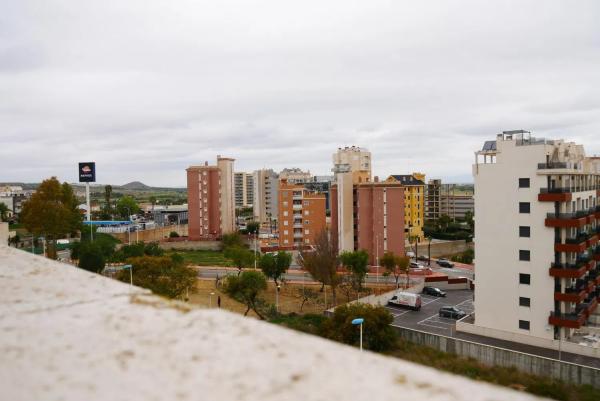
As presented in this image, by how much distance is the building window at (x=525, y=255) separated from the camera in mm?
20297

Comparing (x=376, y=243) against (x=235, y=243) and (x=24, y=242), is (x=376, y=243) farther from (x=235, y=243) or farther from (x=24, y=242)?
(x=24, y=242)

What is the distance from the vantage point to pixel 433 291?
3067cm

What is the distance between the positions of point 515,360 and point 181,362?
17.8 m

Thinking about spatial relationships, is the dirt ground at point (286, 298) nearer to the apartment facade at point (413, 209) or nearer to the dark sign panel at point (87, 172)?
the dark sign panel at point (87, 172)

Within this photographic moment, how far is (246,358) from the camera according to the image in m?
1.59

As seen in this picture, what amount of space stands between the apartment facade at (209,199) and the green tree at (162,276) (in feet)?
102

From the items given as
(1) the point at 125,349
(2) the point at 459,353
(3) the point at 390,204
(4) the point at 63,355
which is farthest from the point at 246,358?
(3) the point at 390,204

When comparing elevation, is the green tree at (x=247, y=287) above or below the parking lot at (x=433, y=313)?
above

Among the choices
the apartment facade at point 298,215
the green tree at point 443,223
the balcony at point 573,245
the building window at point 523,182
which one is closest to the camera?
the balcony at point 573,245

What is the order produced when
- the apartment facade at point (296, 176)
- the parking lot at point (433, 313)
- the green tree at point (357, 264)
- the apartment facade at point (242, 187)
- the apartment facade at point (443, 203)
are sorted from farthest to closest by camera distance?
1. the apartment facade at point (242, 187)
2. the apartment facade at point (296, 176)
3. the apartment facade at point (443, 203)
4. the green tree at point (357, 264)
5. the parking lot at point (433, 313)

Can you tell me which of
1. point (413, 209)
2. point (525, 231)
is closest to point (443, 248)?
point (413, 209)

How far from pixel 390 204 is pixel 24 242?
39.0 m

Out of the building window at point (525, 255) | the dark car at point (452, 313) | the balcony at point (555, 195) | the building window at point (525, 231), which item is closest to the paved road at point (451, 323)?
the dark car at point (452, 313)

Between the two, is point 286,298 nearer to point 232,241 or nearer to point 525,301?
point 525,301
